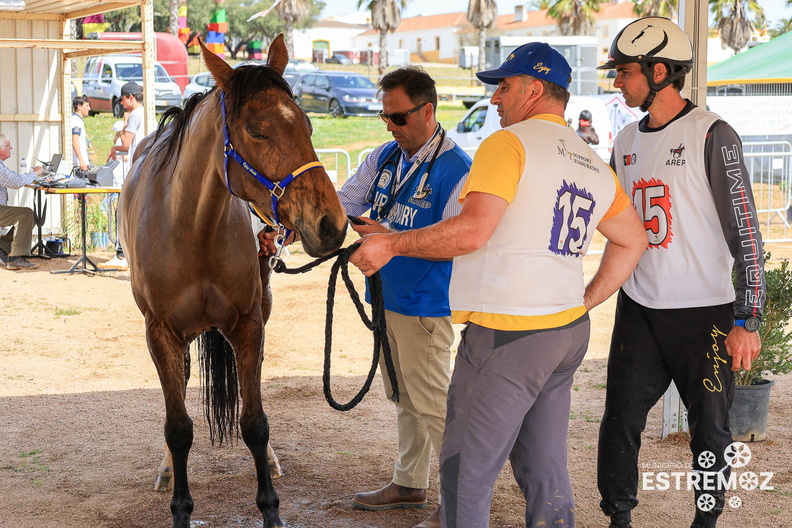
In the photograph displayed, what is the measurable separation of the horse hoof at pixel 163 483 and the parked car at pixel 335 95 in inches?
830

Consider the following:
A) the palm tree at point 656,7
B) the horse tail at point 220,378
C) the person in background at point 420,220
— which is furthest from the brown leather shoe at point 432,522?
the palm tree at point 656,7

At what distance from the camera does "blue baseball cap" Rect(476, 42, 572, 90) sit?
238 centimetres

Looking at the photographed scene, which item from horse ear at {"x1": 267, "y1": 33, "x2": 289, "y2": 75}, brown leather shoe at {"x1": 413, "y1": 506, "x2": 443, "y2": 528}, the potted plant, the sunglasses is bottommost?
brown leather shoe at {"x1": 413, "y1": 506, "x2": 443, "y2": 528}

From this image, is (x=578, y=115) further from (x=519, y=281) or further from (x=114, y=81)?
(x=519, y=281)

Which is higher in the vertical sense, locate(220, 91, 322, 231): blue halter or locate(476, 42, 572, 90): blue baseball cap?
locate(476, 42, 572, 90): blue baseball cap

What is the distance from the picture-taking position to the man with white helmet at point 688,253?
2.83 m

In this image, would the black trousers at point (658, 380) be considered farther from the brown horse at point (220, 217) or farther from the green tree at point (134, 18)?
the green tree at point (134, 18)

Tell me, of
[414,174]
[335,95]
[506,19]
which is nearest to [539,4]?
[506,19]

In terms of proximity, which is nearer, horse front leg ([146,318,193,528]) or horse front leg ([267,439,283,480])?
horse front leg ([146,318,193,528])

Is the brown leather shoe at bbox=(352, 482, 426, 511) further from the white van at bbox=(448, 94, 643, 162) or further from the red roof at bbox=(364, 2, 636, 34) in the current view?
the red roof at bbox=(364, 2, 636, 34)

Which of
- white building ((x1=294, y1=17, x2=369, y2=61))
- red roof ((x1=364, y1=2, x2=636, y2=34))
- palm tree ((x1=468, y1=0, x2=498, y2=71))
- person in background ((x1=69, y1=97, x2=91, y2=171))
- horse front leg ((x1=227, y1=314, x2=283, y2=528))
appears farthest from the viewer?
white building ((x1=294, y1=17, x2=369, y2=61))

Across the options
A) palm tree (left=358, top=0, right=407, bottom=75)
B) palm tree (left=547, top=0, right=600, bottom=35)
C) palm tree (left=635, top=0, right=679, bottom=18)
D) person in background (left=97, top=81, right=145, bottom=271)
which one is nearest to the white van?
person in background (left=97, top=81, right=145, bottom=271)

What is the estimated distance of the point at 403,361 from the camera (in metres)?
3.34

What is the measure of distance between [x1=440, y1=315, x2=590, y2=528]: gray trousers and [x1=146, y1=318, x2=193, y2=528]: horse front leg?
1404 millimetres
